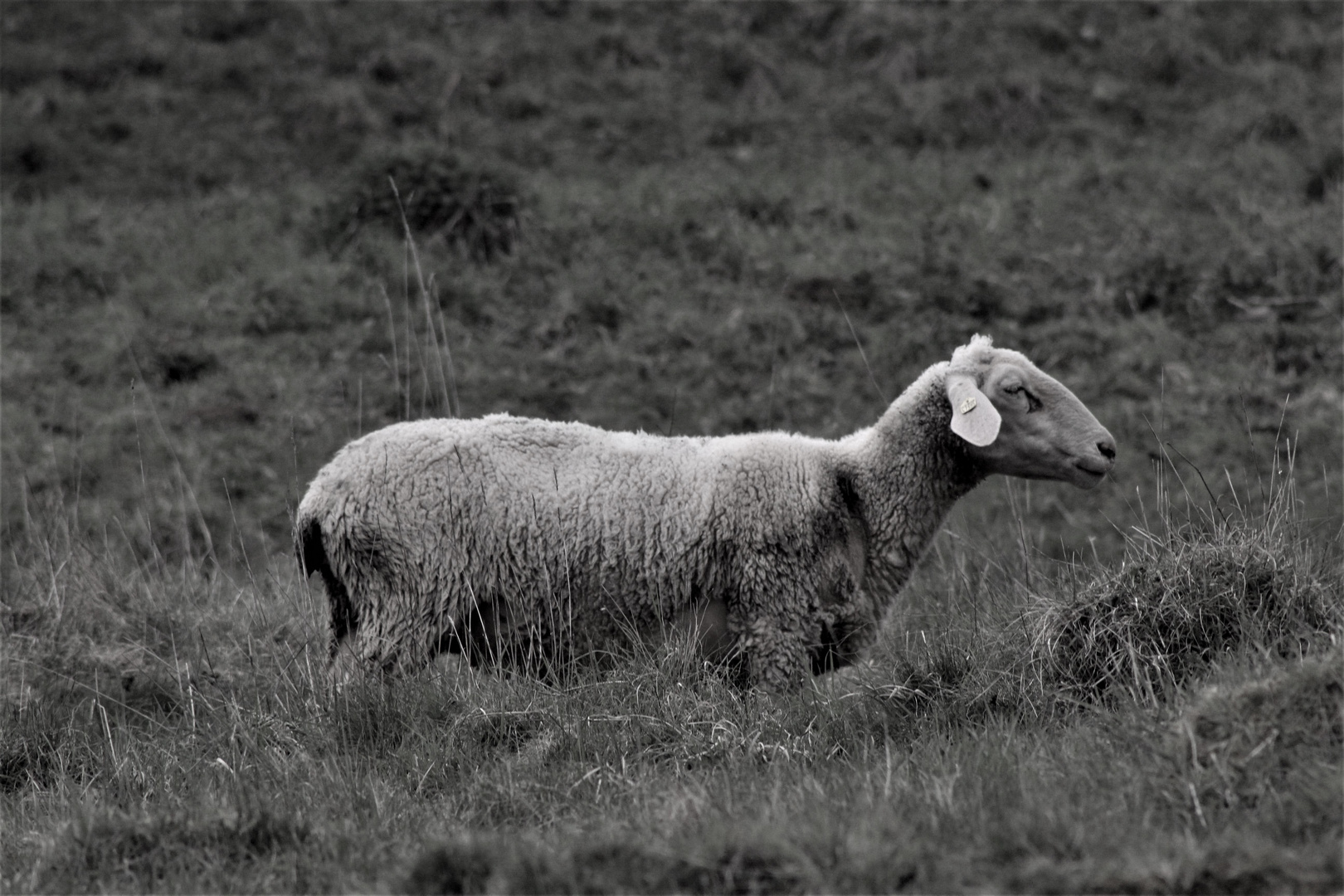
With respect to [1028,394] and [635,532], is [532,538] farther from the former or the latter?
[1028,394]

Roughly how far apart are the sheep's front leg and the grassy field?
0.37m

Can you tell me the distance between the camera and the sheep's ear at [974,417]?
537 cm

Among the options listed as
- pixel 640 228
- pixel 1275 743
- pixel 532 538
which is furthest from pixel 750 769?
pixel 640 228

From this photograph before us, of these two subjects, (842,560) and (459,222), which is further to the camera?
(459,222)

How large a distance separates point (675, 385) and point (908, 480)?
4.31 m

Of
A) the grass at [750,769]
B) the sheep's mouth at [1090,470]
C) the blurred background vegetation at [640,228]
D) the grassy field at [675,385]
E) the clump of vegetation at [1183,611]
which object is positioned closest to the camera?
the grass at [750,769]

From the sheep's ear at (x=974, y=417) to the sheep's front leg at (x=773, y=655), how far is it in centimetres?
96

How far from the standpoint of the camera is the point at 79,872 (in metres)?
3.69

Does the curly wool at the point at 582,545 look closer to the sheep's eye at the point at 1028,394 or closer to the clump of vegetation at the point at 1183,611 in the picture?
the sheep's eye at the point at 1028,394

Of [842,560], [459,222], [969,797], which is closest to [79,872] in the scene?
[969,797]

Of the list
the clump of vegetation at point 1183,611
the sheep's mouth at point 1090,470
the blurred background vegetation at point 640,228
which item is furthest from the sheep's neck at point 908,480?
the blurred background vegetation at point 640,228

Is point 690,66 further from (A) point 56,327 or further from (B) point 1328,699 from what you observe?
(B) point 1328,699

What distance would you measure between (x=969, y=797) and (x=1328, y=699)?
0.97m

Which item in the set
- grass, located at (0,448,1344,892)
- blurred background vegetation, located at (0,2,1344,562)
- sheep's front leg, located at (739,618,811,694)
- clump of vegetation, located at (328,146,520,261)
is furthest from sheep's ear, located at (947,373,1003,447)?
clump of vegetation, located at (328,146,520,261)
